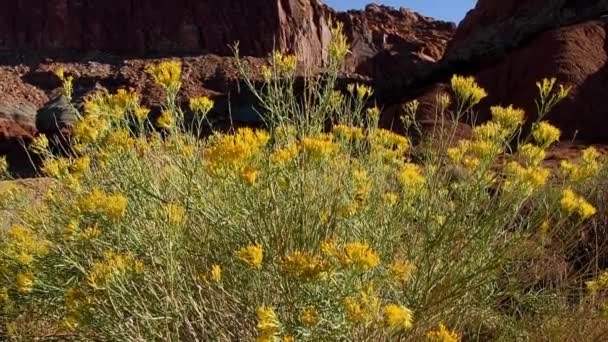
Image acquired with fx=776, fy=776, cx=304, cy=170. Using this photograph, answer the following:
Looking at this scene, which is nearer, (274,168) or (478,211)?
(274,168)

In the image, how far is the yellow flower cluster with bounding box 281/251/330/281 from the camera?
6.89 feet

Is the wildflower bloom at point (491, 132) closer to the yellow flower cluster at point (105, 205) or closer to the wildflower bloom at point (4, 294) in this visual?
the yellow flower cluster at point (105, 205)

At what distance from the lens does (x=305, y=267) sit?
2117mm

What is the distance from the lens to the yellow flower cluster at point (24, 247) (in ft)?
9.66

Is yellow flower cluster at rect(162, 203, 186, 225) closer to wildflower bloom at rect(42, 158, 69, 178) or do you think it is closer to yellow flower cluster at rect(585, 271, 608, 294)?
wildflower bloom at rect(42, 158, 69, 178)

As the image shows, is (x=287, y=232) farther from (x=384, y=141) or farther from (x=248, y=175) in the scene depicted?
(x=384, y=141)

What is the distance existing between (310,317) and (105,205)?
2.39 ft

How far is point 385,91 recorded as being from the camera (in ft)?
60.4

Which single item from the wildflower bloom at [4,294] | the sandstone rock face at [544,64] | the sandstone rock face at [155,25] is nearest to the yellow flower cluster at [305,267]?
the wildflower bloom at [4,294]

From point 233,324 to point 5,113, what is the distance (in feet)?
81.7

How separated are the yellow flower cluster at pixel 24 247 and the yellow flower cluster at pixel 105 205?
60 cm

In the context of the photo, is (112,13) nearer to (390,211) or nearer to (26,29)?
(26,29)

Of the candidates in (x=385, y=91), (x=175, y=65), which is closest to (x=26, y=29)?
(x=385, y=91)

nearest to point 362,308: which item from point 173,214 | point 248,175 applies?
point 248,175
